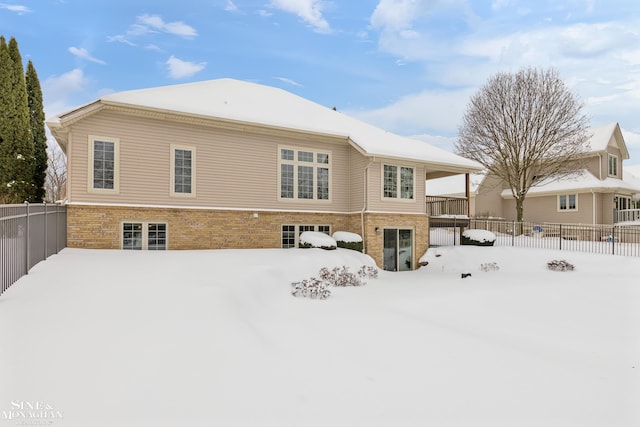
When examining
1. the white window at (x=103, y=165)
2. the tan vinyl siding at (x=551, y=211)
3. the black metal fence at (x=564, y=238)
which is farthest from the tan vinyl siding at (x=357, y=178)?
the tan vinyl siding at (x=551, y=211)

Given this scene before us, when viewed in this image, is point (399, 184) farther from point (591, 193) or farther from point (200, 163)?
point (591, 193)

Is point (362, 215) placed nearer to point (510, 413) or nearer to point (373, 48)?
point (373, 48)

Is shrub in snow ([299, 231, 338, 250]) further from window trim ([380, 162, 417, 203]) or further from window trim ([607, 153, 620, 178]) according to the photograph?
window trim ([607, 153, 620, 178])

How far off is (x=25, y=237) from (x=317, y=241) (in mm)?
8848

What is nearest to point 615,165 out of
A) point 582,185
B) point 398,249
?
point 582,185

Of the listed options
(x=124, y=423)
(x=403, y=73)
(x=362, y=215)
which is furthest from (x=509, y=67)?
(x=124, y=423)

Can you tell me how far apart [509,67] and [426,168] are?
14.6 metres

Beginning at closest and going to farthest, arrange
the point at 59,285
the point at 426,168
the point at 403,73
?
1. the point at 59,285
2. the point at 426,168
3. the point at 403,73

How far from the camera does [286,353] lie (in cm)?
554

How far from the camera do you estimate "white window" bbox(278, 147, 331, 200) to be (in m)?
15.4

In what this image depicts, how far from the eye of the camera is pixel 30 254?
27.1 ft

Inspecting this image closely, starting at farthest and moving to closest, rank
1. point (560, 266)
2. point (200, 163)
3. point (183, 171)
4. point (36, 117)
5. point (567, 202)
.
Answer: point (567, 202), point (36, 117), point (560, 266), point (200, 163), point (183, 171)

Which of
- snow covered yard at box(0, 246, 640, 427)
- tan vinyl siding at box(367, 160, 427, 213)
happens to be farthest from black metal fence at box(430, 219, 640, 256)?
snow covered yard at box(0, 246, 640, 427)

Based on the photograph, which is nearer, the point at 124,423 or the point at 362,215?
the point at 124,423
